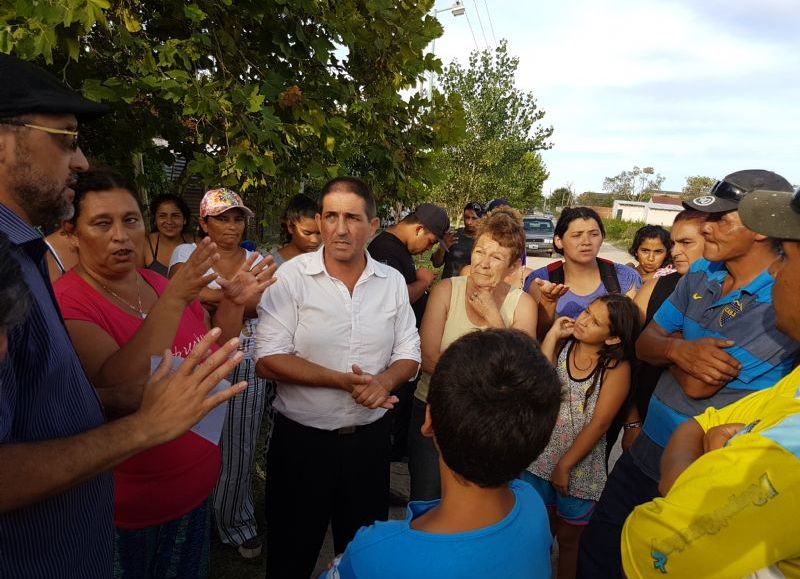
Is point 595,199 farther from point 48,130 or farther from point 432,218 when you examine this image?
point 48,130

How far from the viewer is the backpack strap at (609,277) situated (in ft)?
10.6

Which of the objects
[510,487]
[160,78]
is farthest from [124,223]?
[510,487]

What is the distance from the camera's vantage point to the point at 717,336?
1.99 meters

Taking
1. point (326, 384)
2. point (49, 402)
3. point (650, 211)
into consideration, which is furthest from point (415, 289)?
point (650, 211)

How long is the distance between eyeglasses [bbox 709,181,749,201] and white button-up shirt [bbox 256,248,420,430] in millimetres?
1724

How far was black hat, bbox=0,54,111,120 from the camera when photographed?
1.26 metres

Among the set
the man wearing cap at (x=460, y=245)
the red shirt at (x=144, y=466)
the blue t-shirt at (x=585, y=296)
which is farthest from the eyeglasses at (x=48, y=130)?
the man wearing cap at (x=460, y=245)

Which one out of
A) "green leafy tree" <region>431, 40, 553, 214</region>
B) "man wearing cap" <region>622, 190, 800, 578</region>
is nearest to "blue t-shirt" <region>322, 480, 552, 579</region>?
"man wearing cap" <region>622, 190, 800, 578</region>

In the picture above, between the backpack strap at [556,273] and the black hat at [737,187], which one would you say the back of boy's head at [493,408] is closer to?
the black hat at [737,187]

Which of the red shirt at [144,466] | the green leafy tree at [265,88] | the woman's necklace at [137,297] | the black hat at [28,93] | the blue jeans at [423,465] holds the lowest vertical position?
the blue jeans at [423,465]

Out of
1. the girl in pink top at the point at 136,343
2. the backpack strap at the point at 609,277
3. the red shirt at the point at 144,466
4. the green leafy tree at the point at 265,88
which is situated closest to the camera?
the girl in pink top at the point at 136,343

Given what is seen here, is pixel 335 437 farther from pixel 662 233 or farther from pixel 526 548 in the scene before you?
pixel 662 233

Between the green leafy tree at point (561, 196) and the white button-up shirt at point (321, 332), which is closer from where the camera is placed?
the white button-up shirt at point (321, 332)

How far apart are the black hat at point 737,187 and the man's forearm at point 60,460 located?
2.43 meters
